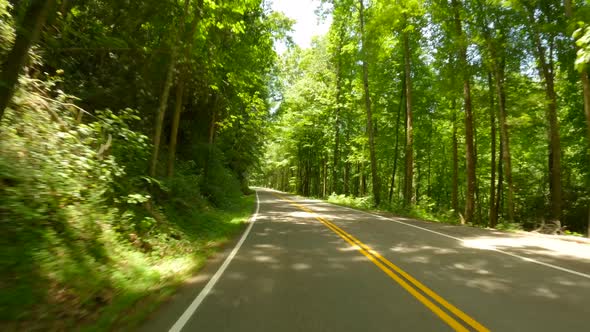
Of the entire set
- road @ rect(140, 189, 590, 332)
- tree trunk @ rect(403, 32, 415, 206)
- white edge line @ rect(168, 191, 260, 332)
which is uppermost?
tree trunk @ rect(403, 32, 415, 206)

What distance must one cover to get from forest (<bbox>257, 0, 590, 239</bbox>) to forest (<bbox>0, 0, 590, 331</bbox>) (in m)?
0.13

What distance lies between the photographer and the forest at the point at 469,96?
17.1m

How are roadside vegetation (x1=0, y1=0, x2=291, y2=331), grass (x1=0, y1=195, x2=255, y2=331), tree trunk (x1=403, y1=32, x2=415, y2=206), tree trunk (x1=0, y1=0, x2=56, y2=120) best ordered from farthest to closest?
tree trunk (x1=403, y1=32, x2=415, y2=206) < roadside vegetation (x1=0, y1=0, x2=291, y2=331) < tree trunk (x1=0, y1=0, x2=56, y2=120) < grass (x1=0, y1=195, x2=255, y2=331)

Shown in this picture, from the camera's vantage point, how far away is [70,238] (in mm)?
5902

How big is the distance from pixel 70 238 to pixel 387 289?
16.4ft

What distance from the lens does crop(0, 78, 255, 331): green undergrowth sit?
4.42 metres

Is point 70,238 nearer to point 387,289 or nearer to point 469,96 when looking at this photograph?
point 387,289

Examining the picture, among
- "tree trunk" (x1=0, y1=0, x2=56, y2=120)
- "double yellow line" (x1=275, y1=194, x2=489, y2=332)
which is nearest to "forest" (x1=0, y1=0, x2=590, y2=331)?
"tree trunk" (x1=0, y1=0, x2=56, y2=120)

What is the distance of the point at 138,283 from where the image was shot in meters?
6.02

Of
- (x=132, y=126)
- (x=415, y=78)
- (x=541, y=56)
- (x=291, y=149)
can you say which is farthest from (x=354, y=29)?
(x=291, y=149)

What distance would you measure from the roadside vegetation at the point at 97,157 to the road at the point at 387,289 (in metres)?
0.85

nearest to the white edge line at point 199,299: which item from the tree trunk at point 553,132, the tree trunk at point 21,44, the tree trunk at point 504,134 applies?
the tree trunk at point 21,44

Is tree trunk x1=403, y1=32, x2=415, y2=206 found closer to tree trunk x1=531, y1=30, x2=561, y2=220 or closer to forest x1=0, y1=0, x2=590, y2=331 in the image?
forest x1=0, y1=0, x2=590, y2=331

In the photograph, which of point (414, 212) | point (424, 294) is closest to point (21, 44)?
point (424, 294)
